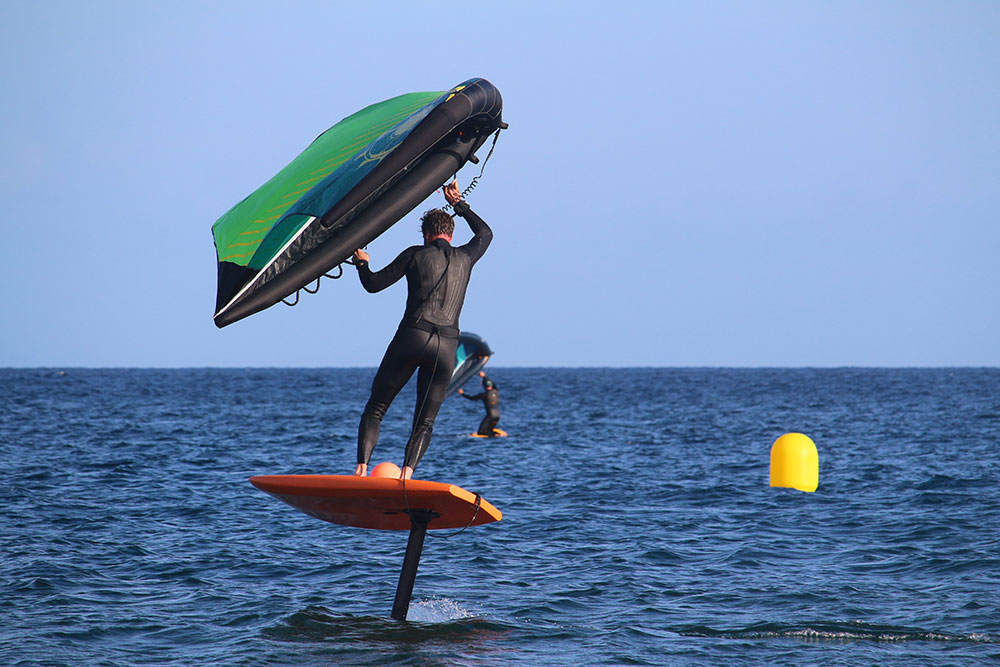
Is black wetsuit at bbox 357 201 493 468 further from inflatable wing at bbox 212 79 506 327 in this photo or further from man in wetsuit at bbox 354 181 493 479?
inflatable wing at bbox 212 79 506 327

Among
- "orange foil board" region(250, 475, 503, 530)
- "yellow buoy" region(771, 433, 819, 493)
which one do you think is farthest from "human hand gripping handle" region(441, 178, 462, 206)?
"yellow buoy" region(771, 433, 819, 493)

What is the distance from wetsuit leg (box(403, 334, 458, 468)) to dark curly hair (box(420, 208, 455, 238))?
887 millimetres

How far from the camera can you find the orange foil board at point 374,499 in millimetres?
7824

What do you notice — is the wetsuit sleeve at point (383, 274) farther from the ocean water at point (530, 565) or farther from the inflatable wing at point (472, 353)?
the inflatable wing at point (472, 353)

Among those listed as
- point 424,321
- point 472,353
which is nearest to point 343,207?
point 424,321

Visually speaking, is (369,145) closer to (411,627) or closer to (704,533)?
(411,627)

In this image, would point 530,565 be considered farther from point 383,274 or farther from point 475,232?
point 383,274

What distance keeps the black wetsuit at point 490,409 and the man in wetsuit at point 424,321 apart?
72.7 ft

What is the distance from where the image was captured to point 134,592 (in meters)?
11.6

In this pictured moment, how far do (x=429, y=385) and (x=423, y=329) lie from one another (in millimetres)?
487

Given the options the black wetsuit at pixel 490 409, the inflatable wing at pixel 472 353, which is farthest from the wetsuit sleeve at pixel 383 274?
the black wetsuit at pixel 490 409

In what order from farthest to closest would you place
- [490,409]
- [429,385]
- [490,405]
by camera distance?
[490,409] < [490,405] < [429,385]

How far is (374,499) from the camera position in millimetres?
8195

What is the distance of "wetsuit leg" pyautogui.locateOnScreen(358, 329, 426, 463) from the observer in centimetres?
801
